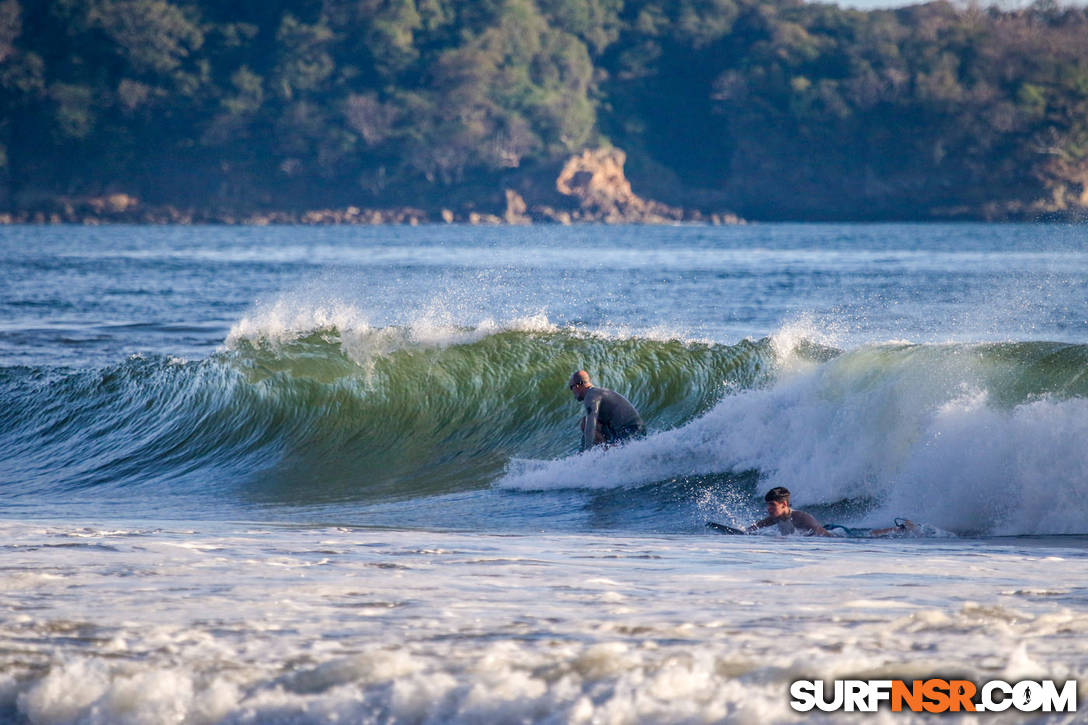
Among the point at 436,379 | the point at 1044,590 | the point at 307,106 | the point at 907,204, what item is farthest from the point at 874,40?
the point at 1044,590

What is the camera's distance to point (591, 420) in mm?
11602

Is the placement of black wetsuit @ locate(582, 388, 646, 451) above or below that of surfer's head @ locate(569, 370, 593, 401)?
below

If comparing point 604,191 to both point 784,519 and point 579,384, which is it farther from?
point 784,519

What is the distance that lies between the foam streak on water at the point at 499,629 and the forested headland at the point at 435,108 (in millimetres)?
112081

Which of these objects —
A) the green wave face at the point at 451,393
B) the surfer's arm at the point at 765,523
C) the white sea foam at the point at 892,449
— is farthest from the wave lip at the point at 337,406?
the surfer's arm at the point at 765,523

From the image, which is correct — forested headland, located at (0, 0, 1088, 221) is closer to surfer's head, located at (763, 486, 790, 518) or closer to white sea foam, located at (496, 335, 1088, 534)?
white sea foam, located at (496, 335, 1088, 534)

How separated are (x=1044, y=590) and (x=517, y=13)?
126030mm

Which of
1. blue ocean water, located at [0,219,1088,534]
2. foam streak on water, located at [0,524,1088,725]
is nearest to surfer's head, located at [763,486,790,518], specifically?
blue ocean water, located at [0,219,1088,534]

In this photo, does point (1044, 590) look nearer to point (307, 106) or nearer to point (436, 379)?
point (436, 379)

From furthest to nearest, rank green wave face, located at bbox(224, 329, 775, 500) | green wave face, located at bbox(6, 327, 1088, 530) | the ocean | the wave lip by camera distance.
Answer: green wave face, located at bbox(224, 329, 775, 500)
the wave lip
green wave face, located at bbox(6, 327, 1088, 530)
the ocean

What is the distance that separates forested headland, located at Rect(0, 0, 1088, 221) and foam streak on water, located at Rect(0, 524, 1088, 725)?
368ft

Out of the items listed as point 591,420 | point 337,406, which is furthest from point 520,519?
point 337,406

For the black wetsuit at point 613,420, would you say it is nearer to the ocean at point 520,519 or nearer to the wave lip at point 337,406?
the ocean at point 520,519

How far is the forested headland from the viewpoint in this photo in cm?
11875
